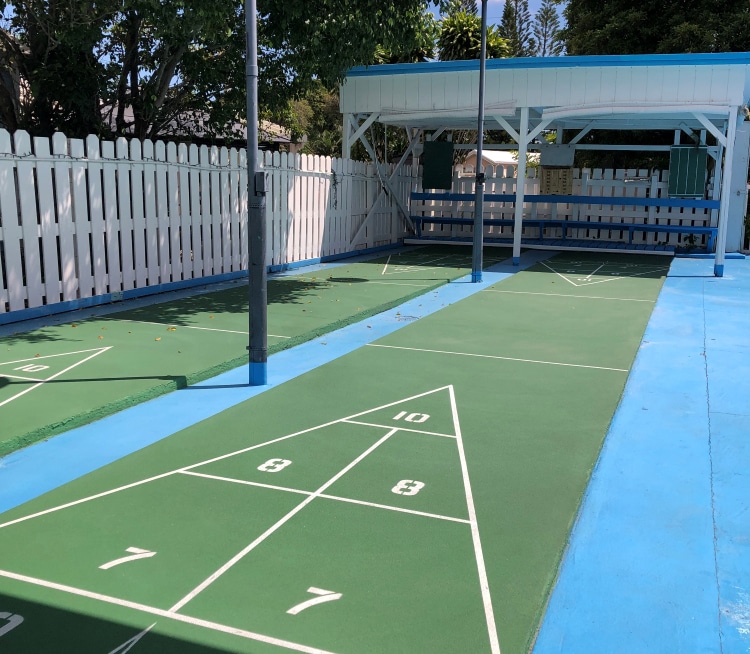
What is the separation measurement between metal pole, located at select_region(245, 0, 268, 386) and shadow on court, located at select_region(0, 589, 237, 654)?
3.79 meters

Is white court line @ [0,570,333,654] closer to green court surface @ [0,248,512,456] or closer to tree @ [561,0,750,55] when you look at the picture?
green court surface @ [0,248,512,456]

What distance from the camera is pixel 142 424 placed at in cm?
609

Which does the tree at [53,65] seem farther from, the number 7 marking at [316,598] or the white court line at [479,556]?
the number 7 marking at [316,598]

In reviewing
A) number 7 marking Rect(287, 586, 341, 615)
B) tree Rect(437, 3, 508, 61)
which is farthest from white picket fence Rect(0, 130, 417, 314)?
tree Rect(437, 3, 508, 61)

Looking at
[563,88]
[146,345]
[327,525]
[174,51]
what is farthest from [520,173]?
[327,525]

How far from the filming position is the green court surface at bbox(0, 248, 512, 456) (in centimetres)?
627

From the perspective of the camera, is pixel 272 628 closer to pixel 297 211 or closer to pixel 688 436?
pixel 688 436

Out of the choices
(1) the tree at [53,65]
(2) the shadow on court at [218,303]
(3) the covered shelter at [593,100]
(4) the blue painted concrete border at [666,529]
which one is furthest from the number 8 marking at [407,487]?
(3) the covered shelter at [593,100]

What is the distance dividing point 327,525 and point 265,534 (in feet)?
1.17

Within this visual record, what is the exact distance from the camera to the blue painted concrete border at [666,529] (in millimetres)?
3424

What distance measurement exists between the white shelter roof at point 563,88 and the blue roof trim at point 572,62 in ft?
0.06

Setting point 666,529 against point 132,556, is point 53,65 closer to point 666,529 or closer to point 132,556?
point 132,556

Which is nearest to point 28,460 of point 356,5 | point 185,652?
point 185,652

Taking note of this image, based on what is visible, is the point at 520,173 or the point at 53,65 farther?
the point at 520,173
